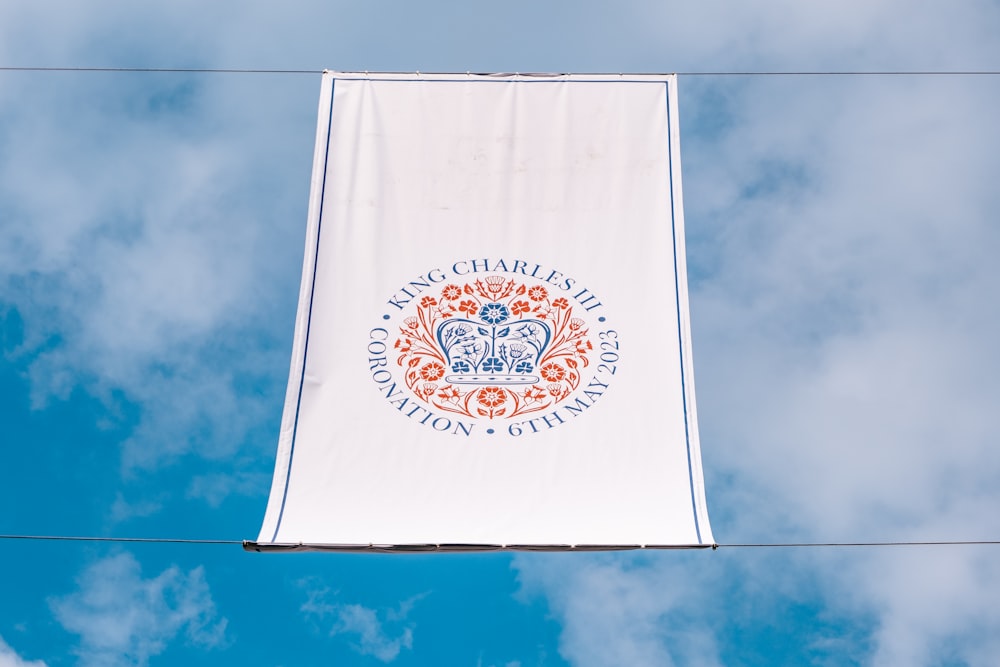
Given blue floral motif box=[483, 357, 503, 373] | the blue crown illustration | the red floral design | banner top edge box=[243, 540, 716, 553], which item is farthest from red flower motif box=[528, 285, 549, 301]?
banner top edge box=[243, 540, 716, 553]

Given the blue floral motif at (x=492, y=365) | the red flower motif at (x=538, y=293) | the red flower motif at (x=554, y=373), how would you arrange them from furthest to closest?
the red flower motif at (x=538, y=293) < the blue floral motif at (x=492, y=365) < the red flower motif at (x=554, y=373)

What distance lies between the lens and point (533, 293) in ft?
38.1

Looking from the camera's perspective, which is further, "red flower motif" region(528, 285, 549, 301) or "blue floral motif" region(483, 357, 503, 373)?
"red flower motif" region(528, 285, 549, 301)

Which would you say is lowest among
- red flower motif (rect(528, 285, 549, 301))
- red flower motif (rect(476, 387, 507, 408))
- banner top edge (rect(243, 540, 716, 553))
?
banner top edge (rect(243, 540, 716, 553))

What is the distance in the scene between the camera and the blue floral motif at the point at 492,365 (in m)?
11.1

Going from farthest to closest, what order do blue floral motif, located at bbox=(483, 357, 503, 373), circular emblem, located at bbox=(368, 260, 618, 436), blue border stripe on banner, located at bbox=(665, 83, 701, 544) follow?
1. blue floral motif, located at bbox=(483, 357, 503, 373)
2. circular emblem, located at bbox=(368, 260, 618, 436)
3. blue border stripe on banner, located at bbox=(665, 83, 701, 544)

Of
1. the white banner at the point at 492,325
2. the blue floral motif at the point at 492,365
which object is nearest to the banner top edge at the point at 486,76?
the white banner at the point at 492,325

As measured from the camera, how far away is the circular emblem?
10906mm

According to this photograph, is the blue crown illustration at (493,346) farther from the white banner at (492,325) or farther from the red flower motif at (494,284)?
the red flower motif at (494,284)

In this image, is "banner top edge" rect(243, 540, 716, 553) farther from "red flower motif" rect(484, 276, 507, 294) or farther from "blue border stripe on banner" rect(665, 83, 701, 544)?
"red flower motif" rect(484, 276, 507, 294)

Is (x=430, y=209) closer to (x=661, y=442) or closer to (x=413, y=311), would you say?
(x=413, y=311)

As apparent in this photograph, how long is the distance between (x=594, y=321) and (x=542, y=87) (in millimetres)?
2542

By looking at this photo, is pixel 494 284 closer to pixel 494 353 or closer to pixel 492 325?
pixel 492 325

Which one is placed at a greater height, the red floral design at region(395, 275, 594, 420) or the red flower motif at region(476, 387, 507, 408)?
the red floral design at region(395, 275, 594, 420)
